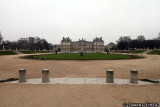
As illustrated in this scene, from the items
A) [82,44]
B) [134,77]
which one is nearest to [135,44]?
[82,44]

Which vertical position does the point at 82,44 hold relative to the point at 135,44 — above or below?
above

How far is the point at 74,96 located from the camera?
670 centimetres

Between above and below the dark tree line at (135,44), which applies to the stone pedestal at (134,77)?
below

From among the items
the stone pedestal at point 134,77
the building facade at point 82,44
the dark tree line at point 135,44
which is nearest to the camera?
the stone pedestal at point 134,77

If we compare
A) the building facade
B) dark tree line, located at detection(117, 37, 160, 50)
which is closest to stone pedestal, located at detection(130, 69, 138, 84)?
dark tree line, located at detection(117, 37, 160, 50)

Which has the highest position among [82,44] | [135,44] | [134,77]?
[82,44]

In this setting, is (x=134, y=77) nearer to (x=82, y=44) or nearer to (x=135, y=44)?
(x=135, y=44)

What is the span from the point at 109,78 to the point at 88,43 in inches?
4405

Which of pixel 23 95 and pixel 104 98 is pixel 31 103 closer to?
pixel 23 95

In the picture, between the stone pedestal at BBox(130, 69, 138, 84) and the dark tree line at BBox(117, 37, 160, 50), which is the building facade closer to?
the dark tree line at BBox(117, 37, 160, 50)

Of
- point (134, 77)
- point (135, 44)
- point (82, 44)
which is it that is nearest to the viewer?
point (134, 77)

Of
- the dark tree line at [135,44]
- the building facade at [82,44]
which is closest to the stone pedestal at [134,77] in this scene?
the dark tree line at [135,44]

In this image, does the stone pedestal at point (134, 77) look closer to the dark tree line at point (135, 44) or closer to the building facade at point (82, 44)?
the dark tree line at point (135, 44)

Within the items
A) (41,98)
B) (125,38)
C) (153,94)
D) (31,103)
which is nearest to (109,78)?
(153,94)
